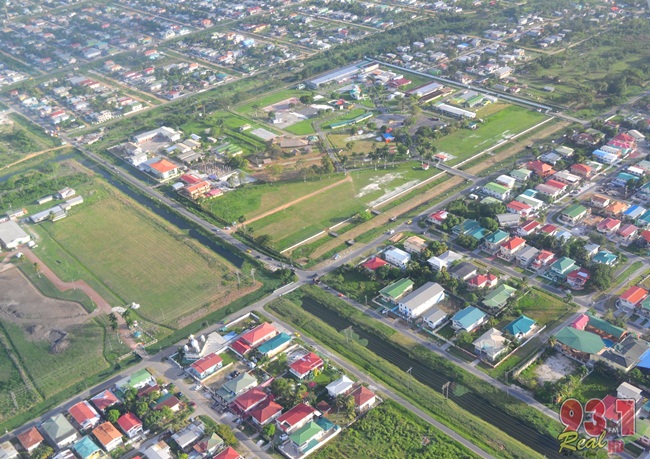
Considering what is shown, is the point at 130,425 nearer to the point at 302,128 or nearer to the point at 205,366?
the point at 205,366

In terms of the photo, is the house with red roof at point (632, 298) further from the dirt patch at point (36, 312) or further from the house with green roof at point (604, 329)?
the dirt patch at point (36, 312)

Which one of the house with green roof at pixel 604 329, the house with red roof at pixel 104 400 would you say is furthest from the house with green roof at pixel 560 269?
the house with red roof at pixel 104 400

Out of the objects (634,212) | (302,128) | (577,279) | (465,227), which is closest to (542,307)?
(577,279)

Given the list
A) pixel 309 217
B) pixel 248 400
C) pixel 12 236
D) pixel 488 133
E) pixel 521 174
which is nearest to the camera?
pixel 248 400

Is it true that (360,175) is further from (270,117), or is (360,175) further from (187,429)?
(187,429)

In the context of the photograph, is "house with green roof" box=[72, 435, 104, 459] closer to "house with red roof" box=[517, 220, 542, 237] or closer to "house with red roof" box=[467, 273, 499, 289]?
"house with red roof" box=[467, 273, 499, 289]

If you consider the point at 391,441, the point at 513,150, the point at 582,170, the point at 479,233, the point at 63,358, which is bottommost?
the point at 63,358

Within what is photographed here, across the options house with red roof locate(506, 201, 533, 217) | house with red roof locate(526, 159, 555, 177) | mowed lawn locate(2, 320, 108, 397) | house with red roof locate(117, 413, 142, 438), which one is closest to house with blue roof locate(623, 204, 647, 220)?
house with red roof locate(506, 201, 533, 217)

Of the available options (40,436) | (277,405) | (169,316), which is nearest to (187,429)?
(277,405)
